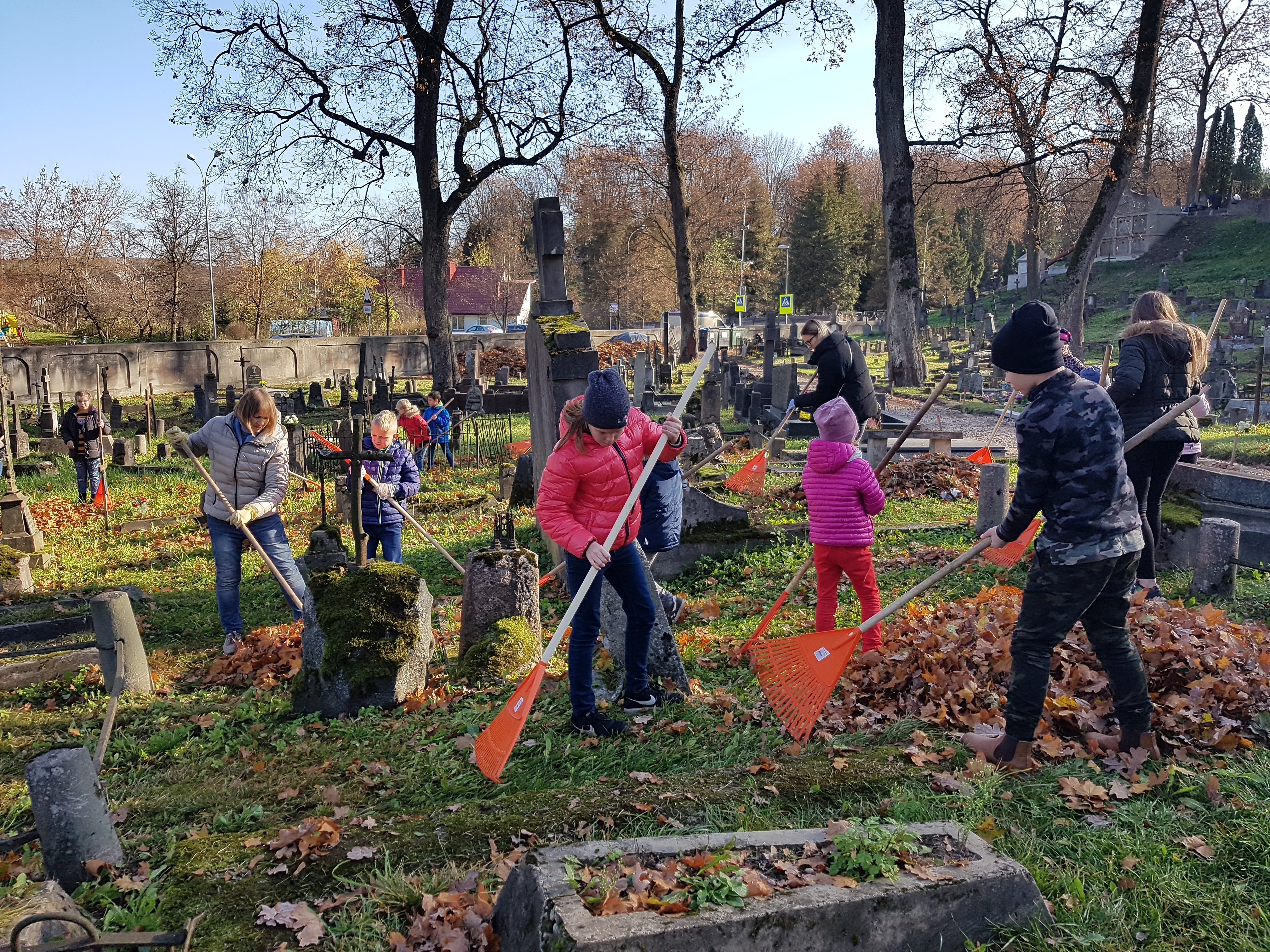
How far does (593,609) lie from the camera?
4559 millimetres

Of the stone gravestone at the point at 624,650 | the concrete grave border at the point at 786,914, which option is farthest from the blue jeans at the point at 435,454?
the concrete grave border at the point at 786,914

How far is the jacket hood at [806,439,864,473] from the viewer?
218 inches

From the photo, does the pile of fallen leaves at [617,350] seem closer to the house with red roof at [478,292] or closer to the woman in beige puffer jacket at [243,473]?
the house with red roof at [478,292]

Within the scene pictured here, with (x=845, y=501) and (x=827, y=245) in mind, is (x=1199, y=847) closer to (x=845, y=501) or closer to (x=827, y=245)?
(x=845, y=501)

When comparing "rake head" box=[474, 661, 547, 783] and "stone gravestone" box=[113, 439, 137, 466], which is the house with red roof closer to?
"stone gravestone" box=[113, 439, 137, 466]

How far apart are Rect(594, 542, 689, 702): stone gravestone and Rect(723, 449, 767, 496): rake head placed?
611 cm

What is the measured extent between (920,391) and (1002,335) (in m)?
15.7

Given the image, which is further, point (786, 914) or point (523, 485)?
point (523, 485)

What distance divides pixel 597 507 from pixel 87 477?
11.8 meters

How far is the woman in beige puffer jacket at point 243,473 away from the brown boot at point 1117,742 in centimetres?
510

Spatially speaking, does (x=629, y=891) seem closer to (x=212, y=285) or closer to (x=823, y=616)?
(x=823, y=616)

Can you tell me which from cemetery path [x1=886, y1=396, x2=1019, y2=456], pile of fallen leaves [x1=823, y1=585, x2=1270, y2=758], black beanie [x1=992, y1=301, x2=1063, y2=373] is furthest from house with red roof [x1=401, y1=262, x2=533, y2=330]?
black beanie [x1=992, y1=301, x2=1063, y2=373]

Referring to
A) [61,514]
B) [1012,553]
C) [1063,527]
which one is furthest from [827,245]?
[1063,527]

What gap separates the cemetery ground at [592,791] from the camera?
2973 mm
